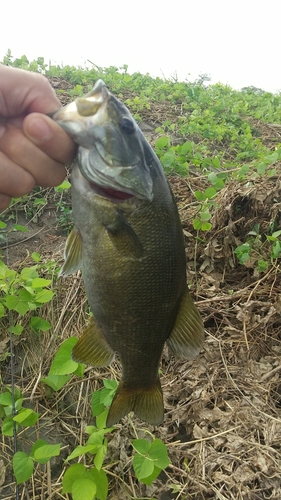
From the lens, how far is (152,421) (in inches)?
70.3

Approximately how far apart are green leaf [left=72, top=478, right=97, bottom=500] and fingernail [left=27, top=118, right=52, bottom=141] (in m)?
1.42

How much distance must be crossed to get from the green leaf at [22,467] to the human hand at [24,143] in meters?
1.17

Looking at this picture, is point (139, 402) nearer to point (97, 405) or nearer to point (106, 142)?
point (97, 405)

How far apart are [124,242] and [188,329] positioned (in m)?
0.47

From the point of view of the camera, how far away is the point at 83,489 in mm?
1761

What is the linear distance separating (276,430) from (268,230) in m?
1.43

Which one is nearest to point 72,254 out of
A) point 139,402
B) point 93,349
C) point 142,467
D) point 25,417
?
point 93,349

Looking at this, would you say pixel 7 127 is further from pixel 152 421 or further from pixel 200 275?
pixel 200 275

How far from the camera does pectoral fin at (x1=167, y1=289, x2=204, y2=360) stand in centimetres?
167

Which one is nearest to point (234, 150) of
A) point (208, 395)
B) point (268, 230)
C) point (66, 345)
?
point (268, 230)

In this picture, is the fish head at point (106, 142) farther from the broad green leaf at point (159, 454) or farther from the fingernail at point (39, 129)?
the broad green leaf at point (159, 454)

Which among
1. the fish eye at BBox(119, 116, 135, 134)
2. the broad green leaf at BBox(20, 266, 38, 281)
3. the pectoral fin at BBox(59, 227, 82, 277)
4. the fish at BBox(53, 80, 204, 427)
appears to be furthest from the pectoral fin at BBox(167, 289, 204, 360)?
the broad green leaf at BBox(20, 266, 38, 281)

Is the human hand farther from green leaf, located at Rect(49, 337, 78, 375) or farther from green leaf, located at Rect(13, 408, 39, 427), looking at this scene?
green leaf, located at Rect(13, 408, 39, 427)

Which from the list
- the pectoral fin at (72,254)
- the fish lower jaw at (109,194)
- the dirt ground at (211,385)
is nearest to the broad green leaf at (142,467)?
the dirt ground at (211,385)
